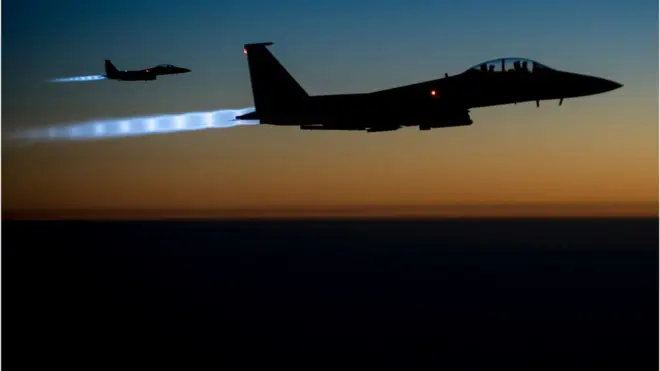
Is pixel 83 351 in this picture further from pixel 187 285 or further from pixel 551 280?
pixel 551 280

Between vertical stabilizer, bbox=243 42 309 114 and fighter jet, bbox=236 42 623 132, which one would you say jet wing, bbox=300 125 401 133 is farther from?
vertical stabilizer, bbox=243 42 309 114

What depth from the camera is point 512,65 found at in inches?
1763

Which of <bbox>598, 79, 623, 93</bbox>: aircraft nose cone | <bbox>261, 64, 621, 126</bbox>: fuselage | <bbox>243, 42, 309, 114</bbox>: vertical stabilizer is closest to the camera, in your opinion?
<bbox>598, 79, 623, 93</bbox>: aircraft nose cone

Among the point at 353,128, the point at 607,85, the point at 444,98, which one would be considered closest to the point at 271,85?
the point at 353,128

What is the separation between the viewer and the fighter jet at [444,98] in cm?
4422

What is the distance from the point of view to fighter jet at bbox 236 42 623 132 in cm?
4422

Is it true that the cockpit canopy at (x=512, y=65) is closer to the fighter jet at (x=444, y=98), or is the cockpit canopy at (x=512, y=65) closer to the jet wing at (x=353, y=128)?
the fighter jet at (x=444, y=98)

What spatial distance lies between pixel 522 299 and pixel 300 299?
37020mm

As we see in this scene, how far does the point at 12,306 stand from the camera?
13588cm

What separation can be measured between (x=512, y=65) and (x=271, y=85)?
1400 cm

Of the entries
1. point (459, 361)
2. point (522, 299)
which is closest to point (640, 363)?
point (459, 361)

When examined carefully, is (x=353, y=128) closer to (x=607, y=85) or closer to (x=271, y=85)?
(x=271, y=85)

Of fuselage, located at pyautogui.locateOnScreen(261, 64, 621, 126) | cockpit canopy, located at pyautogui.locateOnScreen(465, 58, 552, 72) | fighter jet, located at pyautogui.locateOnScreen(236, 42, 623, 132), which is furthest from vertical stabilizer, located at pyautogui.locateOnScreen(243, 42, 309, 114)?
cockpit canopy, located at pyautogui.locateOnScreen(465, 58, 552, 72)

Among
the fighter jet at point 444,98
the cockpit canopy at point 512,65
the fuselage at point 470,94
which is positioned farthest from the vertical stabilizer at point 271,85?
the cockpit canopy at point 512,65
